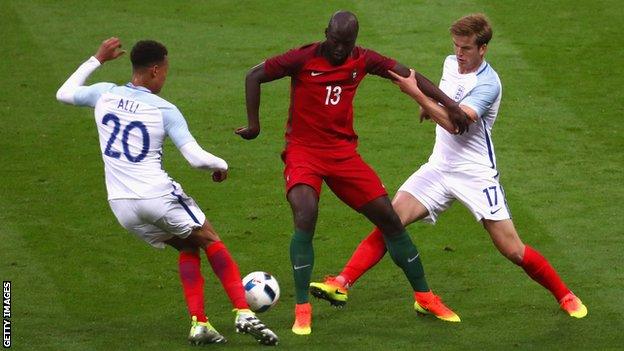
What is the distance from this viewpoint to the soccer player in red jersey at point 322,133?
371 inches

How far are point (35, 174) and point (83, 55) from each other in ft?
10.4

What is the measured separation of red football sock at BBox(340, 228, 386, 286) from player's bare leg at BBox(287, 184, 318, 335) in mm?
603

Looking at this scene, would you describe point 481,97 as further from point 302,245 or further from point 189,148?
point 189,148

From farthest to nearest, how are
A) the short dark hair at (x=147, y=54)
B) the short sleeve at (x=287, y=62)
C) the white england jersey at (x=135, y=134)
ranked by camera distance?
the short sleeve at (x=287, y=62) → the short dark hair at (x=147, y=54) → the white england jersey at (x=135, y=134)

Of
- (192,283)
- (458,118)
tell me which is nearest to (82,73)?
(192,283)

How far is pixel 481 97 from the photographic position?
9.65 metres

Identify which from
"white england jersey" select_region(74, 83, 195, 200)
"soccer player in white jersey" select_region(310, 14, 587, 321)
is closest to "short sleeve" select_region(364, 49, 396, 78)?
"soccer player in white jersey" select_region(310, 14, 587, 321)

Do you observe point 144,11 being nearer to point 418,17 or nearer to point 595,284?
point 418,17

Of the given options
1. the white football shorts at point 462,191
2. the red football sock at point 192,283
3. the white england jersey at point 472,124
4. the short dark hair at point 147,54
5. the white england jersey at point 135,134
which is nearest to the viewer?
the white england jersey at point 135,134

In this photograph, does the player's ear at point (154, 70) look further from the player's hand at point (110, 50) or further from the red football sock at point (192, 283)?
the red football sock at point (192, 283)

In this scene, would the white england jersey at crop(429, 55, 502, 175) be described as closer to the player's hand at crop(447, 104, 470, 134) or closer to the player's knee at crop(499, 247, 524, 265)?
the player's hand at crop(447, 104, 470, 134)

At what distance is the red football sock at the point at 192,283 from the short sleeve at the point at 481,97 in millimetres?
2203

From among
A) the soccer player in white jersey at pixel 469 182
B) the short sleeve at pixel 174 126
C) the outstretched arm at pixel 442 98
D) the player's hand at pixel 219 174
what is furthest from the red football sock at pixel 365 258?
the short sleeve at pixel 174 126

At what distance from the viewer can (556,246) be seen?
1143 centimetres
